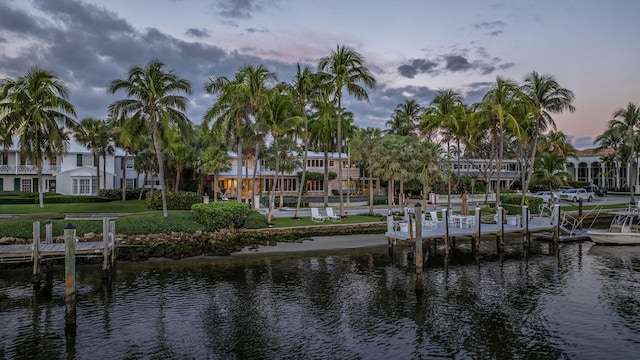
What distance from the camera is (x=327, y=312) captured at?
16219 mm

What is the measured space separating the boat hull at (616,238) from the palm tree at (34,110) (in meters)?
41.9

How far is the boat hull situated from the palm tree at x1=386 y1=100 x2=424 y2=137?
37.6 metres

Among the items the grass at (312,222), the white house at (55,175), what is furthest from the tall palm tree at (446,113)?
the white house at (55,175)

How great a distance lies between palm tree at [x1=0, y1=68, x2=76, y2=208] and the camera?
34.2 meters

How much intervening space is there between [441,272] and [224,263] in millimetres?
11990

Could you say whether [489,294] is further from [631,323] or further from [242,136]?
[242,136]

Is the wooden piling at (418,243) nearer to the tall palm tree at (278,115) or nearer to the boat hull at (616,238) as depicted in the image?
the tall palm tree at (278,115)

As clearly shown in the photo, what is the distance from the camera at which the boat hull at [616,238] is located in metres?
30.2

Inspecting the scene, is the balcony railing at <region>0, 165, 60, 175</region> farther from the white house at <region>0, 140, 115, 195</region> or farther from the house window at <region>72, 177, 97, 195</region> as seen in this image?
the house window at <region>72, 177, 97, 195</region>

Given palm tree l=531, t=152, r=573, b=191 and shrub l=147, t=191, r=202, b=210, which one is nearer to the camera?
shrub l=147, t=191, r=202, b=210

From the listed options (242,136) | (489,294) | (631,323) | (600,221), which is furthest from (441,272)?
(600,221)

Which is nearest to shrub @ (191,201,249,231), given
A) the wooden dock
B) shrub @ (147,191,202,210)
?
the wooden dock

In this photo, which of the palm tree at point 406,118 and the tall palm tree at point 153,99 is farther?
the palm tree at point 406,118

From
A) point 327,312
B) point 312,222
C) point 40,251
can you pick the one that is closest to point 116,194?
point 312,222
